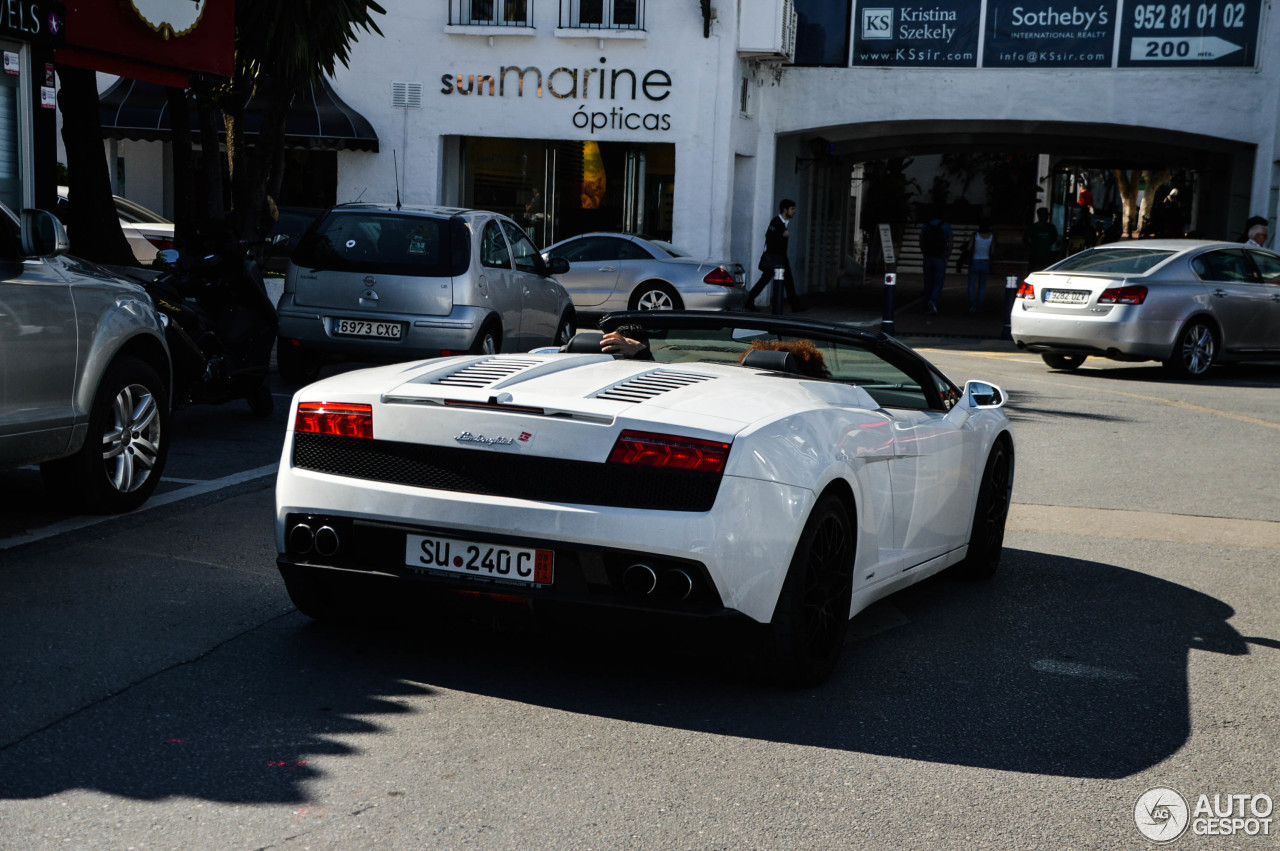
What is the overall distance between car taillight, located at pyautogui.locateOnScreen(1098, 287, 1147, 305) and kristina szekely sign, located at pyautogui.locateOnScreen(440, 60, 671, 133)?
11.0 m

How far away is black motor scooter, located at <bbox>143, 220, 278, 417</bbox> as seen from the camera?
9.87 meters

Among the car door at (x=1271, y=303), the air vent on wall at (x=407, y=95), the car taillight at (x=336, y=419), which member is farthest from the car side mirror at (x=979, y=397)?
the air vent on wall at (x=407, y=95)

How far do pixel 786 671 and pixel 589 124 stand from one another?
2222 cm

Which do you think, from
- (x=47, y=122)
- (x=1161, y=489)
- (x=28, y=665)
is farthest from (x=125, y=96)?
(x=28, y=665)

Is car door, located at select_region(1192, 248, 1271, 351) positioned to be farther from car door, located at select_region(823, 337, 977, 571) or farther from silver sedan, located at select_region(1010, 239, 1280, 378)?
car door, located at select_region(823, 337, 977, 571)

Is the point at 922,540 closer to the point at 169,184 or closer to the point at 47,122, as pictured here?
the point at 47,122

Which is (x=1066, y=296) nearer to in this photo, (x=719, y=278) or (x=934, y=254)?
(x=719, y=278)

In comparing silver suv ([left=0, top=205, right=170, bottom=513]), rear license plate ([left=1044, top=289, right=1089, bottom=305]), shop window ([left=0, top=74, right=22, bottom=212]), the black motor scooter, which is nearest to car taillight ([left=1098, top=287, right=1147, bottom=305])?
rear license plate ([left=1044, top=289, right=1089, bottom=305])

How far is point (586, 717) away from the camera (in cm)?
448

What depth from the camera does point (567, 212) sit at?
26969mm

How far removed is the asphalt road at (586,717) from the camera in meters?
3.66

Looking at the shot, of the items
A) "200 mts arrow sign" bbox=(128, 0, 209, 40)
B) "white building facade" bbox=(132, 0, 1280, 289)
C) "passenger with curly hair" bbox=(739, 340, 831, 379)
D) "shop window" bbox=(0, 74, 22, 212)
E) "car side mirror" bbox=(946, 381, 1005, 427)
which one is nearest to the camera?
"passenger with curly hair" bbox=(739, 340, 831, 379)

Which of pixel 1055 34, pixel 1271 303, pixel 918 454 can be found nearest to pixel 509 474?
pixel 918 454

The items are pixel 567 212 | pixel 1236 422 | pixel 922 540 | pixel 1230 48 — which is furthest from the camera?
pixel 567 212
